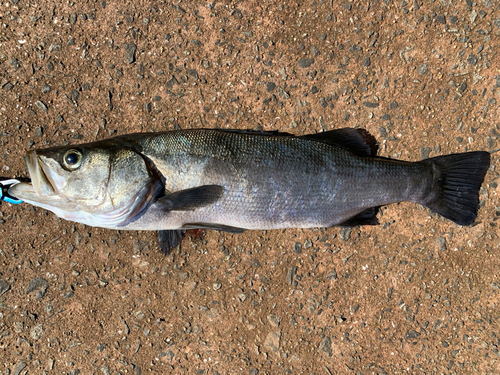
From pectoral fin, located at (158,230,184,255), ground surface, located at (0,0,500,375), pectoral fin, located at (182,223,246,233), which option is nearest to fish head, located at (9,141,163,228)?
pectoral fin, located at (182,223,246,233)

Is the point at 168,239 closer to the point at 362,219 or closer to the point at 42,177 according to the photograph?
the point at 42,177

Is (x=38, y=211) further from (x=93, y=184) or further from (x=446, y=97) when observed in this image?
(x=446, y=97)

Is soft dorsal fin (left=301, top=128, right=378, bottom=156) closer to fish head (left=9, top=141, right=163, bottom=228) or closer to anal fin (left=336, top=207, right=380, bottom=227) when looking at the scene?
anal fin (left=336, top=207, right=380, bottom=227)

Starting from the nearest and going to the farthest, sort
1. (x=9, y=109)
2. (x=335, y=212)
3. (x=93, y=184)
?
(x=93, y=184), (x=335, y=212), (x=9, y=109)

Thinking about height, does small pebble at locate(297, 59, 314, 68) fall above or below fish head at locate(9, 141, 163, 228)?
above

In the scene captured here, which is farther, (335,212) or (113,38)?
(113,38)

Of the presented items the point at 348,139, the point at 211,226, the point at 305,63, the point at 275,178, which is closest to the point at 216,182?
the point at 211,226

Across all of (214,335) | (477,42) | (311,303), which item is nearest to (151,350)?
(214,335)
